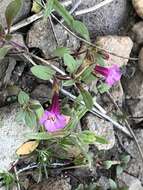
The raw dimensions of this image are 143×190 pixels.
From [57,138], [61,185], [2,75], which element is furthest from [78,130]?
[2,75]

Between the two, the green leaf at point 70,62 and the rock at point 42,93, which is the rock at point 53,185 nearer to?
the rock at point 42,93

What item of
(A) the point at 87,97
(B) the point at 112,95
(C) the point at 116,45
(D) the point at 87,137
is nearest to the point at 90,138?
(D) the point at 87,137

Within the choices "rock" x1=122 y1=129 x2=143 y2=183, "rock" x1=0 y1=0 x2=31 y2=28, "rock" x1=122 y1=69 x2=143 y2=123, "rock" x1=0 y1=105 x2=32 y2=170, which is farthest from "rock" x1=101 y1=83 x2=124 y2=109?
"rock" x1=0 y1=0 x2=31 y2=28

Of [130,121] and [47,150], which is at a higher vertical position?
[47,150]

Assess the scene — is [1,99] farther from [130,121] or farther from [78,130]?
[130,121]

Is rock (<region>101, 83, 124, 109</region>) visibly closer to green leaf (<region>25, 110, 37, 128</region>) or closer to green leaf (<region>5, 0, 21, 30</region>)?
green leaf (<region>25, 110, 37, 128</region>)

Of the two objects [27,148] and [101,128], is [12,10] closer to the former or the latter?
[27,148]
